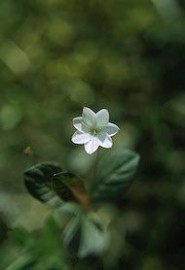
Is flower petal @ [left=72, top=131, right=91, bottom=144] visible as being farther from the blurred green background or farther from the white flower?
the blurred green background

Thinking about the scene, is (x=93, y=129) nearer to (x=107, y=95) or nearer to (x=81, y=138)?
(x=81, y=138)

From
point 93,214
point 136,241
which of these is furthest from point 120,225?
point 93,214

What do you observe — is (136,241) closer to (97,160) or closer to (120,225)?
(120,225)

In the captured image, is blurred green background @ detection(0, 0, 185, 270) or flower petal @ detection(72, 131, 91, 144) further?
blurred green background @ detection(0, 0, 185, 270)

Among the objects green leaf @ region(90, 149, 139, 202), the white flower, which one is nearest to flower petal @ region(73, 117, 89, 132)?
the white flower

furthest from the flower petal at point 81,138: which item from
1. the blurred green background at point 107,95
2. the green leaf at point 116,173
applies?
the blurred green background at point 107,95

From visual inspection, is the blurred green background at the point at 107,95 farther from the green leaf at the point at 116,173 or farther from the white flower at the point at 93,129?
the white flower at the point at 93,129
